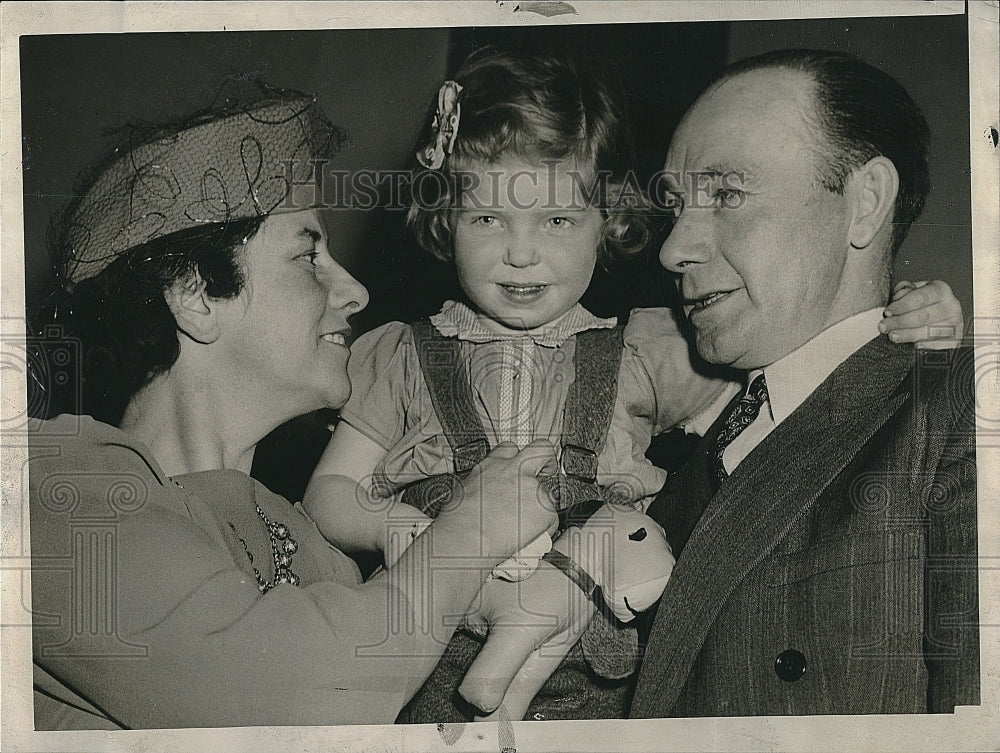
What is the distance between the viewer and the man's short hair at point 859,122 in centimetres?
187

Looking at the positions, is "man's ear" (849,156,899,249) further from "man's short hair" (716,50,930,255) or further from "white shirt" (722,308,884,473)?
"white shirt" (722,308,884,473)

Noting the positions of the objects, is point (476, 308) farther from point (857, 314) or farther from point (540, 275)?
point (857, 314)

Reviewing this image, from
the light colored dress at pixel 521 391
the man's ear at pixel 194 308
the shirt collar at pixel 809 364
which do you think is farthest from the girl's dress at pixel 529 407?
the man's ear at pixel 194 308

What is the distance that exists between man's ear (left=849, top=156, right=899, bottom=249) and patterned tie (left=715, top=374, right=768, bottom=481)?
0.32 meters

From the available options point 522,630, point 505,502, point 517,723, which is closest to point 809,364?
point 505,502

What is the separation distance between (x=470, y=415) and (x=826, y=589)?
2.44ft

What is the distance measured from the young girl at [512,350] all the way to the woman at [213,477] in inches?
2.3

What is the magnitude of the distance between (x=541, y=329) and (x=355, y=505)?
48cm

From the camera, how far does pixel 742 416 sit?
189cm

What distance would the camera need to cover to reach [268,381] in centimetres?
189

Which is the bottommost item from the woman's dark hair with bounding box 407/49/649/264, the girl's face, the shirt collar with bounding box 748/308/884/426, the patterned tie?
the patterned tie

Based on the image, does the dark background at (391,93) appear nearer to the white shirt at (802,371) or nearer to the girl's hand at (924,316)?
the girl's hand at (924,316)

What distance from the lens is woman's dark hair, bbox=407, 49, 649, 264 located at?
6.12 ft

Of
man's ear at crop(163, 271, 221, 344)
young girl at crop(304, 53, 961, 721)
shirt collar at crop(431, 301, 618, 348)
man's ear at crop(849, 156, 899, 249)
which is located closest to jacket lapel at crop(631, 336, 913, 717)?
young girl at crop(304, 53, 961, 721)
